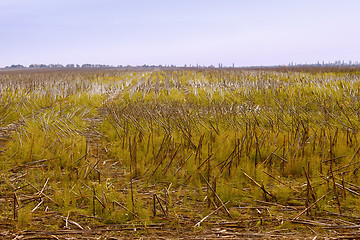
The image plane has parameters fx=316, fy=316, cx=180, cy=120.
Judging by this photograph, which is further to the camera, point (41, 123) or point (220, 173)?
point (41, 123)

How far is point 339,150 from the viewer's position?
4656 millimetres

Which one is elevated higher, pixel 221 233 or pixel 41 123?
pixel 41 123

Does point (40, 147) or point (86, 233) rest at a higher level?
point (40, 147)

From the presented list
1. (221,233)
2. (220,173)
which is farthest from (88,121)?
(221,233)

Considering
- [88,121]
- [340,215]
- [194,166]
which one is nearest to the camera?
[340,215]

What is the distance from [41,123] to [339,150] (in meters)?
5.35

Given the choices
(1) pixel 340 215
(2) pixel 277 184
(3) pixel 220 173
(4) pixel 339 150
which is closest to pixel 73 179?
(3) pixel 220 173

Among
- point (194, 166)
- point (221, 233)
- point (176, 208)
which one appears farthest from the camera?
point (194, 166)

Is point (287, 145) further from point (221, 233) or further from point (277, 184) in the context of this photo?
point (221, 233)

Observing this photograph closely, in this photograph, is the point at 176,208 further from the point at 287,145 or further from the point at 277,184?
the point at 287,145

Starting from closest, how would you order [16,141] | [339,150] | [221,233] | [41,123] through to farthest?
[221,233] < [339,150] < [16,141] < [41,123]

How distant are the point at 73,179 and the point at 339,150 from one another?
375cm

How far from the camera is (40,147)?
4879 mm

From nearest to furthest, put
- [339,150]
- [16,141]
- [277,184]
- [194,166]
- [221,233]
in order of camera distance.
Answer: [221,233] < [277,184] < [194,166] < [339,150] < [16,141]
